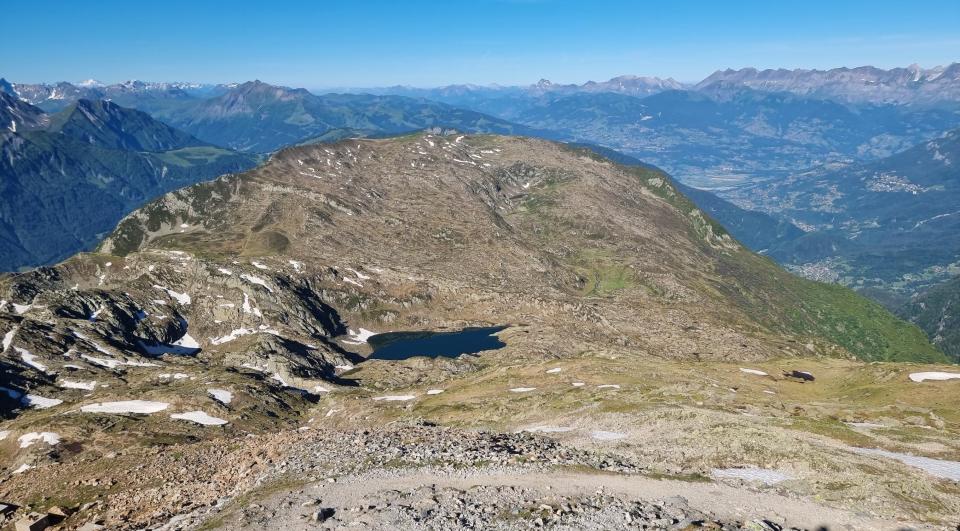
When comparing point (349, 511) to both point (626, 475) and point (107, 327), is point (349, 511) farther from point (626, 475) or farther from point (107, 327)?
point (107, 327)

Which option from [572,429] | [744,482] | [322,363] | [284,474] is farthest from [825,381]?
[322,363]

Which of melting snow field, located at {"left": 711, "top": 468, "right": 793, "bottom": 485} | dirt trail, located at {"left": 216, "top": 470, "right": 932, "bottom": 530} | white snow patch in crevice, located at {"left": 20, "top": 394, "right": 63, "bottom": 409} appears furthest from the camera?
white snow patch in crevice, located at {"left": 20, "top": 394, "right": 63, "bottom": 409}

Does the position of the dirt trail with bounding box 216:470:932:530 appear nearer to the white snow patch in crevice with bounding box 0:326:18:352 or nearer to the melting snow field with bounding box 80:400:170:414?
the melting snow field with bounding box 80:400:170:414

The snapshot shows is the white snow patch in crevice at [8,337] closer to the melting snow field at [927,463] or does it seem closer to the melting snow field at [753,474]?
the melting snow field at [753,474]

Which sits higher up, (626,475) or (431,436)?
(626,475)

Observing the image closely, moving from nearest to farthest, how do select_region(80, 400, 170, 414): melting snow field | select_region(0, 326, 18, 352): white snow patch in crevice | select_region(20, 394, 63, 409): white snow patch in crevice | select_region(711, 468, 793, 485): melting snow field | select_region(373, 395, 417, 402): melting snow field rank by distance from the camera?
select_region(711, 468, 793, 485): melting snow field, select_region(80, 400, 170, 414): melting snow field, select_region(20, 394, 63, 409): white snow patch in crevice, select_region(373, 395, 417, 402): melting snow field, select_region(0, 326, 18, 352): white snow patch in crevice

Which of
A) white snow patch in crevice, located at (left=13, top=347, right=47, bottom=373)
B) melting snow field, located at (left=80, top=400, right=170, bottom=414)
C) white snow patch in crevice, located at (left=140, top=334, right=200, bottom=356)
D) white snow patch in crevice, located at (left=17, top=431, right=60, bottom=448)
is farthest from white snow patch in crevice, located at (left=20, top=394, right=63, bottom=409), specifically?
white snow patch in crevice, located at (left=140, top=334, right=200, bottom=356)
